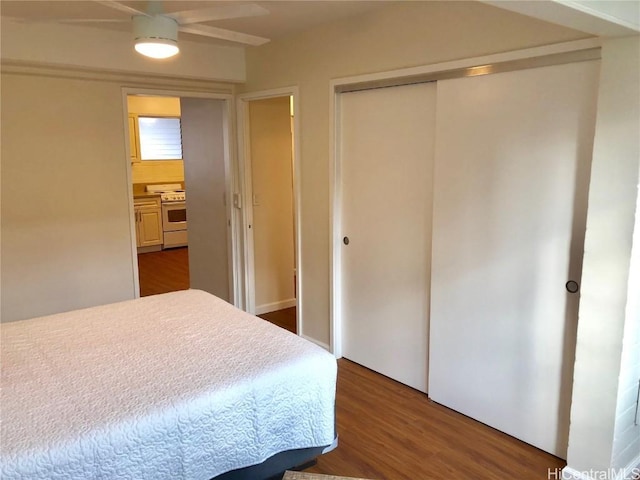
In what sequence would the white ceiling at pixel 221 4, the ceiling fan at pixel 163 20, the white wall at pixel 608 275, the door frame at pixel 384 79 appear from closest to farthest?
1. the white wall at pixel 608 275
2. the ceiling fan at pixel 163 20
3. the door frame at pixel 384 79
4. the white ceiling at pixel 221 4

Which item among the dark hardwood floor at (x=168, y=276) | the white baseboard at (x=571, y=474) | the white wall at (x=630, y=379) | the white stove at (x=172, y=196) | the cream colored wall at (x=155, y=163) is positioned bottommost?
the white baseboard at (x=571, y=474)

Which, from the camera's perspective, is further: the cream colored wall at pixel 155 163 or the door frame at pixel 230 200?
the cream colored wall at pixel 155 163

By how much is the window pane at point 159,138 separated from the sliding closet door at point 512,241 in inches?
237

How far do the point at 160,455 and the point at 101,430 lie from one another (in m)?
0.22

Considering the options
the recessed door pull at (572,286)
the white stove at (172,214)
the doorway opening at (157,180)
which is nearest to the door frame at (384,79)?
the recessed door pull at (572,286)

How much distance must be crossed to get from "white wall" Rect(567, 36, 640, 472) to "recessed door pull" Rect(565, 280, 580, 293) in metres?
0.16

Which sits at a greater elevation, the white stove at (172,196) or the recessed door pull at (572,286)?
the white stove at (172,196)

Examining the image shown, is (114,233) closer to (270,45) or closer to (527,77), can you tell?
(270,45)

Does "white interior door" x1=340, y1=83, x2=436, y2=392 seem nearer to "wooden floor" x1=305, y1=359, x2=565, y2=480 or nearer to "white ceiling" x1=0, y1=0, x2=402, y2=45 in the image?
"wooden floor" x1=305, y1=359, x2=565, y2=480

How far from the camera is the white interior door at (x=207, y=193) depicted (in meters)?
4.48

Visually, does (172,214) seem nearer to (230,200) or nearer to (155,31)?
(230,200)

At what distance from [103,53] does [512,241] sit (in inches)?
116

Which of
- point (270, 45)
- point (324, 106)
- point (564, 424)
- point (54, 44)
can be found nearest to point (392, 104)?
point (324, 106)

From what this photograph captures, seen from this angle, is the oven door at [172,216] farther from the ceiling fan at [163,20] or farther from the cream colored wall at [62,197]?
the ceiling fan at [163,20]
